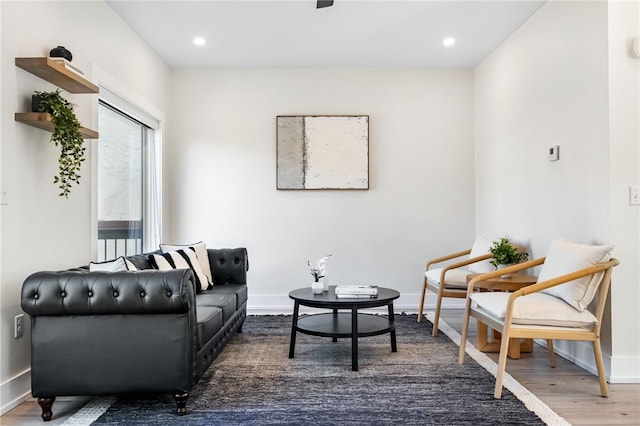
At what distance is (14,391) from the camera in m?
2.50

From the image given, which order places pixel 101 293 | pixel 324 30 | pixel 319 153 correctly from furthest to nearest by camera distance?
pixel 319 153 < pixel 324 30 < pixel 101 293

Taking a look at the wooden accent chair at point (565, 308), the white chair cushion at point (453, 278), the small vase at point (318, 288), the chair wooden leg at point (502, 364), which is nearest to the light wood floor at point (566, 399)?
the wooden accent chair at point (565, 308)

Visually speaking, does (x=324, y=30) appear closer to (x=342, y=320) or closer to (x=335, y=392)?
(x=342, y=320)

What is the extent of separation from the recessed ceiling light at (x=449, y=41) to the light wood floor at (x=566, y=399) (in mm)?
3009

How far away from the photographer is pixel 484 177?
500cm

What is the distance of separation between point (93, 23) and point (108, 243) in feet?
5.82

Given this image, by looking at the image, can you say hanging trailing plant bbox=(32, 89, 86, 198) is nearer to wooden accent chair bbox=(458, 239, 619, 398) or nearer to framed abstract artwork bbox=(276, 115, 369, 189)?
framed abstract artwork bbox=(276, 115, 369, 189)

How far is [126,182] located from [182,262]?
121cm

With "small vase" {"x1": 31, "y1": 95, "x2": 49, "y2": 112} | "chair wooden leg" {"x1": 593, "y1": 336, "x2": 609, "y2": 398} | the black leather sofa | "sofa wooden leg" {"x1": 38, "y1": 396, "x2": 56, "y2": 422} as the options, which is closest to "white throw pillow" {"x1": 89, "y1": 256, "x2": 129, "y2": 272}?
the black leather sofa

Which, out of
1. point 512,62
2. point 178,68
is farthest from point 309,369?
point 178,68

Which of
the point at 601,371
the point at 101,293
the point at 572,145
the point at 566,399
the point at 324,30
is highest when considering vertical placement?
the point at 324,30

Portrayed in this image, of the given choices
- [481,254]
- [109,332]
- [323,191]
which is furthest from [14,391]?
[481,254]

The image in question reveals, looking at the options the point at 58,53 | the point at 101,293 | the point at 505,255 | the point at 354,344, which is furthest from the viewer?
the point at 505,255

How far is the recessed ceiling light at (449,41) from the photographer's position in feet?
14.4
